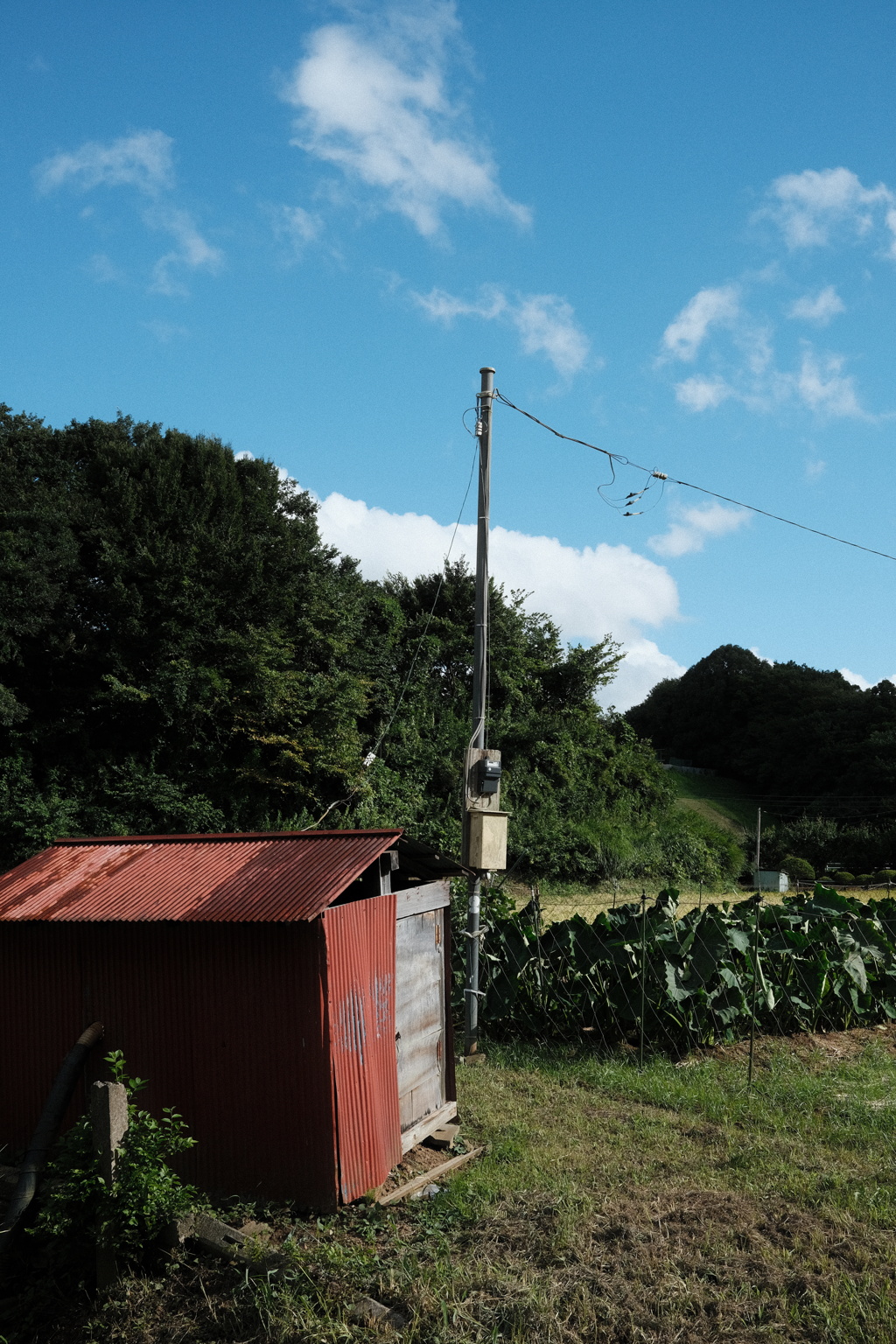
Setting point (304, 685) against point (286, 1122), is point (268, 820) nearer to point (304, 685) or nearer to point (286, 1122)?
point (304, 685)

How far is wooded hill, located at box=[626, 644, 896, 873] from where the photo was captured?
43.8 meters

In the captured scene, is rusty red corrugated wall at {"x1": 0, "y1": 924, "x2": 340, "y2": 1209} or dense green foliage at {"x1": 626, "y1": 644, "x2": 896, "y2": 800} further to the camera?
dense green foliage at {"x1": 626, "y1": 644, "x2": 896, "y2": 800}

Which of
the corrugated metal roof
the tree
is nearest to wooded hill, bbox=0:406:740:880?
the tree

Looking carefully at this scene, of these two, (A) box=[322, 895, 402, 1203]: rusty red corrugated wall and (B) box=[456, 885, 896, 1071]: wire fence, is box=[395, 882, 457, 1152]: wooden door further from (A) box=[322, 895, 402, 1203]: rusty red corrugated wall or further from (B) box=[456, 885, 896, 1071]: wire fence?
(B) box=[456, 885, 896, 1071]: wire fence

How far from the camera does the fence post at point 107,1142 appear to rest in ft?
17.0

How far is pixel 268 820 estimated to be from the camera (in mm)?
21844

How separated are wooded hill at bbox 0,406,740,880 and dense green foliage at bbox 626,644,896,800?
1069 inches

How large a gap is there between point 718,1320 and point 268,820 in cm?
1845

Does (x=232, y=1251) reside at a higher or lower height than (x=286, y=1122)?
lower

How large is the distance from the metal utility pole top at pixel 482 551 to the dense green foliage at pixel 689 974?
2.53 metres

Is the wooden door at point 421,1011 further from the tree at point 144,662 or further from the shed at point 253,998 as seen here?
the tree at point 144,662

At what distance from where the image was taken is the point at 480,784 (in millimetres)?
9211

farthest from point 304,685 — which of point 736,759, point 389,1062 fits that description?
point 736,759

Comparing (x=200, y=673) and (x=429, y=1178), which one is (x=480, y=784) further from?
(x=200, y=673)
